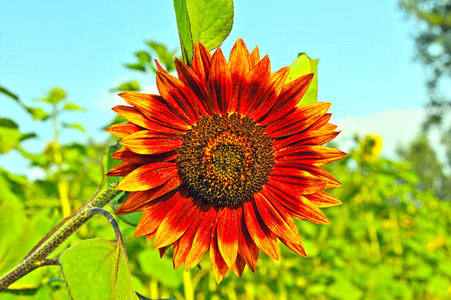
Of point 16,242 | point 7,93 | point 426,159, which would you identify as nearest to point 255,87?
point 16,242

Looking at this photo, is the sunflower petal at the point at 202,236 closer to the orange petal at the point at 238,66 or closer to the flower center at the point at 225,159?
the flower center at the point at 225,159

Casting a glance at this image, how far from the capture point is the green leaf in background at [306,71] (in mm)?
724

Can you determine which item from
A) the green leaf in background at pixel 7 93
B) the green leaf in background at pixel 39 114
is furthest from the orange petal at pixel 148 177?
the green leaf in background at pixel 39 114

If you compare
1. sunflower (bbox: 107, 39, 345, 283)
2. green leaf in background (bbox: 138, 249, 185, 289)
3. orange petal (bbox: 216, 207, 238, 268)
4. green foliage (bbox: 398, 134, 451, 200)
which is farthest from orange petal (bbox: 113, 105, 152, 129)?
green foliage (bbox: 398, 134, 451, 200)

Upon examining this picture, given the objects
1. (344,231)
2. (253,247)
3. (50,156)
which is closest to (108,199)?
(253,247)

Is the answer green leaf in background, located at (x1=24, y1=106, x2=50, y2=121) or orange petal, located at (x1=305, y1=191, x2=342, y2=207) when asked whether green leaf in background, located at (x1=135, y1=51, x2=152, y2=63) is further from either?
orange petal, located at (x1=305, y1=191, x2=342, y2=207)

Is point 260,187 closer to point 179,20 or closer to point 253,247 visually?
point 253,247

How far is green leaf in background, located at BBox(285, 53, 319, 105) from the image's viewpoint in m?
0.72

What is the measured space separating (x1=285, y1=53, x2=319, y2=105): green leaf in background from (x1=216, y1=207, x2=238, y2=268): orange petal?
9.6 inches

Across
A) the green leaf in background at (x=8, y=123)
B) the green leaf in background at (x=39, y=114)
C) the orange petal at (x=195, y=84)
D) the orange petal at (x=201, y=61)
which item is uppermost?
the orange petal at (x=201, y=61)

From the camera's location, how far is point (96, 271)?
533 mm

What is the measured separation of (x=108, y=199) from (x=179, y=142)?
0.16 m

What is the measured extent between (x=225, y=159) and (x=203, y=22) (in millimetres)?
253

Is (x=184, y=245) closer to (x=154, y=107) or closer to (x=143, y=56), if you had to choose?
(x=154, y=107)
